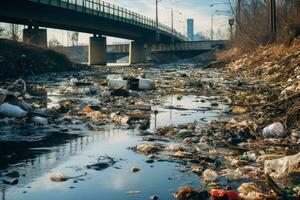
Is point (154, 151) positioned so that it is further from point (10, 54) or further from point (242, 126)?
point (10, 54)

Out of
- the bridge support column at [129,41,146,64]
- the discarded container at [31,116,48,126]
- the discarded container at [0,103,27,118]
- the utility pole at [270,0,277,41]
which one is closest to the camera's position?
the discarded container at [31,116,48,126]

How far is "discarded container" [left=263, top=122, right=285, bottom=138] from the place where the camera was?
693 cm

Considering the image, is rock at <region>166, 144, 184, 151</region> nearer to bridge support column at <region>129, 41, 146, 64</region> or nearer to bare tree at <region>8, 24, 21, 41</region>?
bare tree at <region>8, 24, 21, 41</region>

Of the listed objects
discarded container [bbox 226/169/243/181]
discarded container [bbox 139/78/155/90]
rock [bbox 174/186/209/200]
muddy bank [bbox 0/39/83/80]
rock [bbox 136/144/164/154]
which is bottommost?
rock [bbox 174/186/209/200]

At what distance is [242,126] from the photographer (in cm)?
743

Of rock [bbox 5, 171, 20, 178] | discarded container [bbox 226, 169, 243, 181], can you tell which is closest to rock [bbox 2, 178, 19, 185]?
rock [bbox 5, 171, 20, 178]

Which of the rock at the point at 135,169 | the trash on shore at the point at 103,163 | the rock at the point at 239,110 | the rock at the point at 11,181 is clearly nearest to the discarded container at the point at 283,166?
the rock at the point at 135,169

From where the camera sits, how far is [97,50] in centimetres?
6056

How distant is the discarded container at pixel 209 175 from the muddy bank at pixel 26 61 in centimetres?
1839

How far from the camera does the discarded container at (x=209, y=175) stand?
15.3 feet

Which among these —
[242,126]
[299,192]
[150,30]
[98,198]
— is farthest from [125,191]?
[150,30]

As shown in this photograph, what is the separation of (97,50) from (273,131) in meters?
54.8

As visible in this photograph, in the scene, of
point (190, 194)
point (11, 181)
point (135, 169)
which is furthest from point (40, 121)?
point (190, 194)

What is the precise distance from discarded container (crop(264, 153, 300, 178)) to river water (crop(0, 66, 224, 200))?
0.84m
